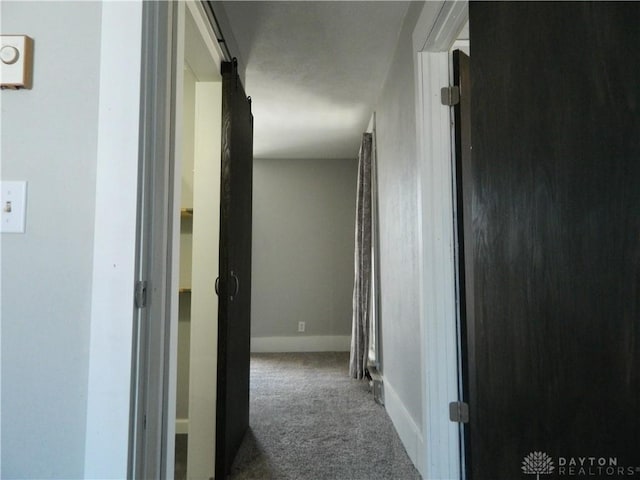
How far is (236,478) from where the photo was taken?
182 cm

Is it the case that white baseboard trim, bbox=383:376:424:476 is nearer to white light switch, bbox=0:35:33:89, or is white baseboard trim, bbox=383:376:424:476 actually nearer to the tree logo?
the tree logo

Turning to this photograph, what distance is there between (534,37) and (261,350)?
4192mm

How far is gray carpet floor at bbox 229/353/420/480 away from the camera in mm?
1887

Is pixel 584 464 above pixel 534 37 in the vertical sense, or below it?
below

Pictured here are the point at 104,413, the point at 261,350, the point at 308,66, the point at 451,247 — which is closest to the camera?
the point at 104,413

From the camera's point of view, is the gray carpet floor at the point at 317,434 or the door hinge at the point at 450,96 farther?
the gray carpet floor at the point at 317,434

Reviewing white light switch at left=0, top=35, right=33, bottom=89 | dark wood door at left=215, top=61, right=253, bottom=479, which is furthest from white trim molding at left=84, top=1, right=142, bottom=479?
dark wood door at left=215, top=61, right=253, bottom=479

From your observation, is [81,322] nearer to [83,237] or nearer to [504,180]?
[83,237]

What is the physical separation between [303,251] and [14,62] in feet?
13.2

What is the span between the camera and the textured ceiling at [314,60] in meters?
2.05

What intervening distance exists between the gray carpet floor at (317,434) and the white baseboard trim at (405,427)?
0.15ft

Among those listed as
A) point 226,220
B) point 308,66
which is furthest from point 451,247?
point 308,66

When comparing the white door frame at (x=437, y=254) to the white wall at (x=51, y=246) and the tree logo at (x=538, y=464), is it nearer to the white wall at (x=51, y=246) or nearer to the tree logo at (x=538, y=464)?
the tree logo at (x=538, y=464)

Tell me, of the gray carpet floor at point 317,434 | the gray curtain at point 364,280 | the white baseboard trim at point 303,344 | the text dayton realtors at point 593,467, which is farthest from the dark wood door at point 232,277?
the white baseboard trim at point 303,344
